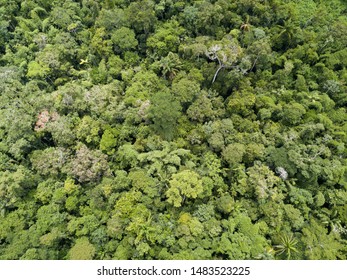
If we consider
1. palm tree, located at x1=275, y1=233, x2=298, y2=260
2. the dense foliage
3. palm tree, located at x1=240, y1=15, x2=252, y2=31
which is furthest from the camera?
palm tree, located at x1=240, y1=15, x2=252, y2=31

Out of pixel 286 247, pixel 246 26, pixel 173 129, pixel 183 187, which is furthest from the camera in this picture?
pixel 246 26

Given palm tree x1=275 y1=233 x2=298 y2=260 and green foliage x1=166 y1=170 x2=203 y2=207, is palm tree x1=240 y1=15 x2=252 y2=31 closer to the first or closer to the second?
green foliage x1=166 y1=170 x2=203 y2=207

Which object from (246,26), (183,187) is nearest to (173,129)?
(183,187)

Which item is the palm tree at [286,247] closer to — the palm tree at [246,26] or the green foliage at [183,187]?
the green foliage at [183,187]

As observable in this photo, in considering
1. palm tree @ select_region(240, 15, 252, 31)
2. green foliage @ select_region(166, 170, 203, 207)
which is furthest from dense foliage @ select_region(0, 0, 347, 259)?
palm tree @ select_region(240, 15, 252, 31)

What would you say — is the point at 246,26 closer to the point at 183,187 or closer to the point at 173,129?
the point at 173,129

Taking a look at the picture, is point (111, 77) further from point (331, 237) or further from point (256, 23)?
point (331, 237)

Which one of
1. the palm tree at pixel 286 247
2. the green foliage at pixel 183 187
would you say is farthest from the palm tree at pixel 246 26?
the palm tree at pixel 286 247

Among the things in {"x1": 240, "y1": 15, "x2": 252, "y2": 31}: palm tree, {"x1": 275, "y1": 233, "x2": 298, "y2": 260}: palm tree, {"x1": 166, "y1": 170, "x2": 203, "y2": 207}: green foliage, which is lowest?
{"x1": 275, "y1": 233, "x2": 298, "y2": 260}: palm tree

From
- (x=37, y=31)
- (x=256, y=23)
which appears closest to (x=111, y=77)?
(x=37, y=31)
